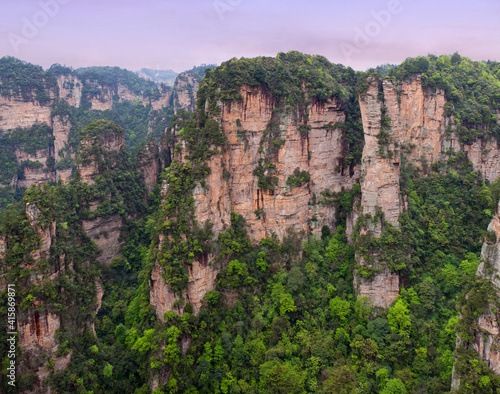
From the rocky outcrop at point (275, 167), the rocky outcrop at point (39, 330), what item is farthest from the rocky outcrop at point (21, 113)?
the rocky outcrop at point (39, 330)

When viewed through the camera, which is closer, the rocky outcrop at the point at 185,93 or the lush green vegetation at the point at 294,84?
the lush green vegetation at the point at 294,84

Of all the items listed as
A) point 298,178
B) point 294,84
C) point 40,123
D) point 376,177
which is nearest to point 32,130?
point 40,123

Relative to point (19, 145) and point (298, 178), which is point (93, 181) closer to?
point (298, 178)

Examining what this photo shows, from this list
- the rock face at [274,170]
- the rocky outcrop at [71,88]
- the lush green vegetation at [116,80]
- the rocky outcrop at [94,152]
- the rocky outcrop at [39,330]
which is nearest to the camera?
the rocky outcrop at [39,330]

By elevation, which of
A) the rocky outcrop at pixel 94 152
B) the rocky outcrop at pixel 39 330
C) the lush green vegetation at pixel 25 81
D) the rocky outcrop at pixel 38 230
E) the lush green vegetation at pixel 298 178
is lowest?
the rocky outcrop at pixel 39 330

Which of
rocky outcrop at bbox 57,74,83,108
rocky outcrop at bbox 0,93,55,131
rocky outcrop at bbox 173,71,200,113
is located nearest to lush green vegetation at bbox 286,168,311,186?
rocky outcrop at bbox 173,71,200,113

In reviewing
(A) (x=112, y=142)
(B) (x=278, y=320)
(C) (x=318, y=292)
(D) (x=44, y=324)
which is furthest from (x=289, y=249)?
(A) (x=112, y=142)

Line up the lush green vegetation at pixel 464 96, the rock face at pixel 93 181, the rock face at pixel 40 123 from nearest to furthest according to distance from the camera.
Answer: the lush green vegetation at pixel 464 96 → the rock face at pixel 93 181 → the rock face at pixel 40 123

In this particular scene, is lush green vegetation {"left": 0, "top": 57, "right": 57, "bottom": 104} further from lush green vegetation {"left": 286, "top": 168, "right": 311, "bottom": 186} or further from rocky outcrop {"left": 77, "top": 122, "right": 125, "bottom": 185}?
lush green vegetation {"left": 286, "top": 168, "right": 311, "bottom": 186}

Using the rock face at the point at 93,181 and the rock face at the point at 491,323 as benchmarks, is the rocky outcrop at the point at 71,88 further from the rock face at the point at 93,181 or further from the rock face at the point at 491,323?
the rock face at the point at 491,323
